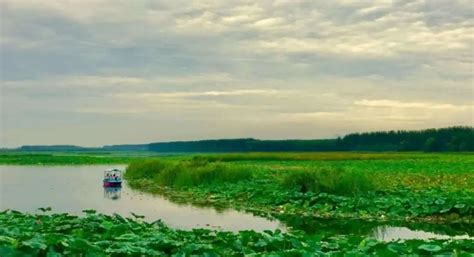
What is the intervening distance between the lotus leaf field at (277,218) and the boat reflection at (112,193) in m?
1.22

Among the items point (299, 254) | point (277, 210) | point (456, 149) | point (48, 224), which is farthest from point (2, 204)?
point (456, 149)

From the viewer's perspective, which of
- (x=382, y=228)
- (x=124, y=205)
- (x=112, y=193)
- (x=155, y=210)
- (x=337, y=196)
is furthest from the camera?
(x=112, y=193)

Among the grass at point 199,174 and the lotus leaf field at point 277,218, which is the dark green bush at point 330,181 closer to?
the lotus leaf field at point 277,218

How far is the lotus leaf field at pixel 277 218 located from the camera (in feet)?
22.0

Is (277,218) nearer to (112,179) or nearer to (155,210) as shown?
(155,210)

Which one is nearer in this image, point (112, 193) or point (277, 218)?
point (277, 218)

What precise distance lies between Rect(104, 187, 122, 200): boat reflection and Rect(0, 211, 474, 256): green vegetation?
38.2 feet

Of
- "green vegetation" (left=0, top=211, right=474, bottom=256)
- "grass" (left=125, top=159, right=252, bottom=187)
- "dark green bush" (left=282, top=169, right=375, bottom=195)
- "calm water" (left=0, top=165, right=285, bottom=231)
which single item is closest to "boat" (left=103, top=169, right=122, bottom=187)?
"calm water" (left=0, top=165, right=285, bottom=231)

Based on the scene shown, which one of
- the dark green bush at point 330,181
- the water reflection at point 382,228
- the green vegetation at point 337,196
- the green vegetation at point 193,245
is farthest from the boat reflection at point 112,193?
the green vegetation at point 193,245

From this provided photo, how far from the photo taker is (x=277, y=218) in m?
14.2

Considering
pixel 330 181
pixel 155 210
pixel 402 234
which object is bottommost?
pixel 402 234

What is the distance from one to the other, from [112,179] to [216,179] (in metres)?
5.58

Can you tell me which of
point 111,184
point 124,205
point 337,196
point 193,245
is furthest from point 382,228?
point 111,184

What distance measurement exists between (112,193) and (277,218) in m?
9.74
